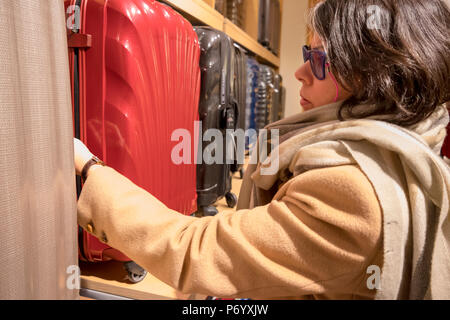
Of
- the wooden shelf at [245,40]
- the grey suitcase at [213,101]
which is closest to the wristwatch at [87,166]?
the grey suitcase at [213,101]

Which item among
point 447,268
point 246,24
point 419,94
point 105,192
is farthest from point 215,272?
point 246,24

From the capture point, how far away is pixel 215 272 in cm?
45

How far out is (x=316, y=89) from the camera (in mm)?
611

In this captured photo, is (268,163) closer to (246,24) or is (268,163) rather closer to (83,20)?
(83,20)

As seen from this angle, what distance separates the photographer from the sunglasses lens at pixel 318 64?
578mm

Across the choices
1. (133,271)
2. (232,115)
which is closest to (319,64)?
(133,271)

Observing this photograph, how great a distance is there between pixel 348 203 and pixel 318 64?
0.94ft

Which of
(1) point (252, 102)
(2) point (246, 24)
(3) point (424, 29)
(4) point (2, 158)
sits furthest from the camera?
(2) point (246, 24)

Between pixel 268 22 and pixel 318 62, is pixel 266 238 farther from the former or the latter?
pixel 268 22

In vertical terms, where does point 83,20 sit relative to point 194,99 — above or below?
above

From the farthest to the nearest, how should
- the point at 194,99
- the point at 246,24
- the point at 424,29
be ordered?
the point at 246,24
the point at 194,99
the point at 424,29

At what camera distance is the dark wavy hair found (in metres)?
0.49

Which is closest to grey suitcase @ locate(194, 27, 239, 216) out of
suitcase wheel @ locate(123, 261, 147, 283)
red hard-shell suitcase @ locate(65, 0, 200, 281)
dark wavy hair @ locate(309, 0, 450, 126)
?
red hard-shell suitcase @ locate(65, 0, 200, 281)

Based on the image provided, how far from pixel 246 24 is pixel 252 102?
735 millimetres
